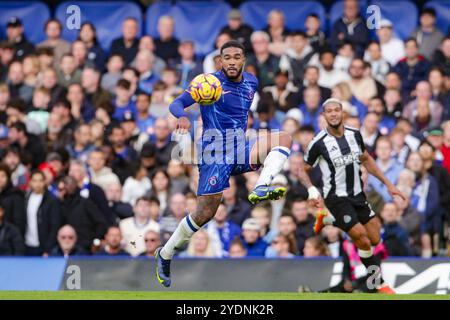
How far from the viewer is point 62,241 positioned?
1755cm

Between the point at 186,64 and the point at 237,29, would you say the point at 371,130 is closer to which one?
the point at 237,29

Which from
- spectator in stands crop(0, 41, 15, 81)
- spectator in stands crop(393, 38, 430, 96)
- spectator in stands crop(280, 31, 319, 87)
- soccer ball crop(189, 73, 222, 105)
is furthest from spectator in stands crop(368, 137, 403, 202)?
spectator in stands crop(0, 41, 15, 81)

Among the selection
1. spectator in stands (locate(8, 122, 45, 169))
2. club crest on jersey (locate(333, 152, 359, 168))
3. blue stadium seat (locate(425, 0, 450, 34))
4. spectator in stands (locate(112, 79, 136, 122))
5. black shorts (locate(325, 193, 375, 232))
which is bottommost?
black shorts (locate(325, 193, 375, 232))

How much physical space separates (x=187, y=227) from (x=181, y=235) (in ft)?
0.55

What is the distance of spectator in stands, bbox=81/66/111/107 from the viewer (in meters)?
20.2

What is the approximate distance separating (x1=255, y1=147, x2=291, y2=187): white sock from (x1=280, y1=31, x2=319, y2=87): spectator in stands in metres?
6.73

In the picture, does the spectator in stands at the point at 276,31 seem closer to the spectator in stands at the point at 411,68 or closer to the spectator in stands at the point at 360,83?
the spectator in stands at the point at 360,83

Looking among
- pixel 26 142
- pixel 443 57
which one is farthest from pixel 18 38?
pixel 443 57

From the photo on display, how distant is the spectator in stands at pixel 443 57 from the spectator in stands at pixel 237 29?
306cm

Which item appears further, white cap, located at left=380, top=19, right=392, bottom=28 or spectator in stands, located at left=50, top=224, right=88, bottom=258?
white cap, located at left=380, top=19, right=392, bottom=28

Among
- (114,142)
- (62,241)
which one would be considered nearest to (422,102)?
(114,142)

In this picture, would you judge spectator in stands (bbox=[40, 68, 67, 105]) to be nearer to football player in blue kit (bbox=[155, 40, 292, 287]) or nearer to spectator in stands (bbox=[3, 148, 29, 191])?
spectator in stands (bbox=[3, 148, 29, 191])

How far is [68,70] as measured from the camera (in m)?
20.8

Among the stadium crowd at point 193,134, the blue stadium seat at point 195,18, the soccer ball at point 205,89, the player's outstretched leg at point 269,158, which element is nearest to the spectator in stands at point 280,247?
the stadium crowd at point 193,134
